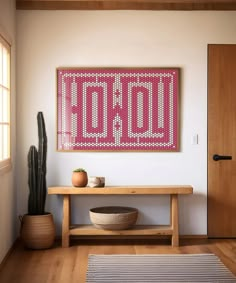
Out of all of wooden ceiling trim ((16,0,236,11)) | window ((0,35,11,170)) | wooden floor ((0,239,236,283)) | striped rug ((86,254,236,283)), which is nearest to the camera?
striped rug ((86,254,236,283))

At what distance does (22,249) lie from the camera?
15.5 ft

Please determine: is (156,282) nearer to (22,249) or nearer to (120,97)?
(22,249)

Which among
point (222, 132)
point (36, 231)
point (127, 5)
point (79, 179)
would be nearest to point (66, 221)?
point (36, 231)

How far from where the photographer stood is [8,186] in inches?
180

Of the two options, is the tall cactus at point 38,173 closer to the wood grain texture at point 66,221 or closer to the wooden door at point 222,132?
the wood grain texture at point 66,221

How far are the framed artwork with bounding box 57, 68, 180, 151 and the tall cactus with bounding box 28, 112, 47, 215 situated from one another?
0.31 metres

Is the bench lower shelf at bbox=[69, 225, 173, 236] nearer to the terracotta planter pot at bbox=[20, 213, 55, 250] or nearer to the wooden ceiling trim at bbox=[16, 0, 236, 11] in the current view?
the terracotta planter pot at bbox=[20, 213, 55, 250]

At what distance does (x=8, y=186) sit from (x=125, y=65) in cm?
173

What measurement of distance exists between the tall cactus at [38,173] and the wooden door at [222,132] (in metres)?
1.73

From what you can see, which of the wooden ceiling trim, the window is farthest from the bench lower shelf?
the wooden ceiling trim

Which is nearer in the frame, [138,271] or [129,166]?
[138,271]

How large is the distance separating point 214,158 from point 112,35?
65.8 inches

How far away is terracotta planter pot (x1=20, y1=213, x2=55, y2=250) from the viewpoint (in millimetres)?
4660

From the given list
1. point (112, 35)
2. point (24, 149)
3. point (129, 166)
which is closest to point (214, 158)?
point (129, 166)
